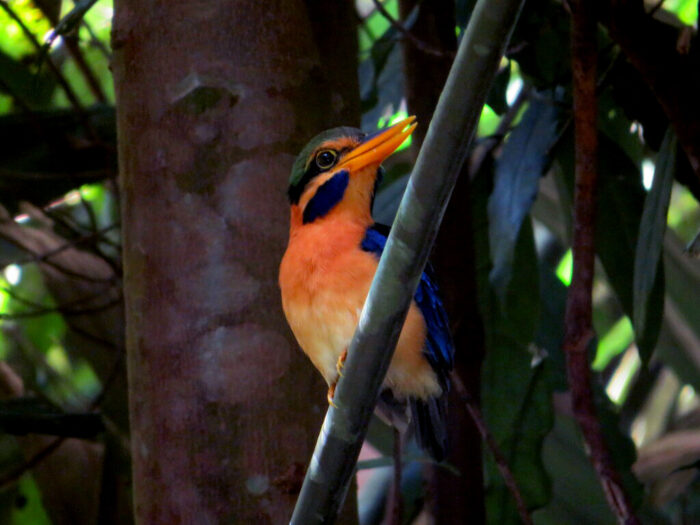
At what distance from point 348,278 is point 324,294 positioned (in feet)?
0.21

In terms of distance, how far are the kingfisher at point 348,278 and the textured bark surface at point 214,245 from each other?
98 millimetres

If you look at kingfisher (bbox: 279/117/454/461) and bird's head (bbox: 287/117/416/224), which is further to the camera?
bird's head (bbox: 287/117/416/224)

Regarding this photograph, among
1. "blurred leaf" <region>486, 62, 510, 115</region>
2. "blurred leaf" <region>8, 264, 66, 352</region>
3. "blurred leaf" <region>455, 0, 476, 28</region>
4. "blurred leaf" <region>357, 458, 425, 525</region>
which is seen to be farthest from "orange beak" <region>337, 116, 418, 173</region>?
"blurred leaf" <region>8, 264, 66, 352</region>

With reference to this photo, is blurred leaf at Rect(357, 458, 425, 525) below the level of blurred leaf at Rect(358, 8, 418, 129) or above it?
below

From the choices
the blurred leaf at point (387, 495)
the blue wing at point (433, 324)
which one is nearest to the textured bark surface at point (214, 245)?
the blue wing at point (433, 324)

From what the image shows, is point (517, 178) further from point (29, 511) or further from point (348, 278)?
point (29, 511)

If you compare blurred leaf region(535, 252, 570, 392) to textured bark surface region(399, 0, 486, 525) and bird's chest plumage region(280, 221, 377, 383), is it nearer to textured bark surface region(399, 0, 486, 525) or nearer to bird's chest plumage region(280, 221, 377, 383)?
textured bark surface region(399, 0, 486, 525)

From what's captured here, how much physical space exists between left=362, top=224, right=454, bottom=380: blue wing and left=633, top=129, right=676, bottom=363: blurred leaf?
48 cm

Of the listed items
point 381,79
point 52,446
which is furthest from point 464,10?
point 52,446

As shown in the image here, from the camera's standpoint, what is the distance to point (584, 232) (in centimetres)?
260

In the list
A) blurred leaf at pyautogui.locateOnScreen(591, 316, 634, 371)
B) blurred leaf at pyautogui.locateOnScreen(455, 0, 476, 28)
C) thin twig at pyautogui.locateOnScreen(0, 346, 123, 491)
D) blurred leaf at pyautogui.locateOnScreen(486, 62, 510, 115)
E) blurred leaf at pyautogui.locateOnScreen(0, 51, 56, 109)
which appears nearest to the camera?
blurred leaf at pyautogui.locateOnScreen(455, 0, 476, 28)

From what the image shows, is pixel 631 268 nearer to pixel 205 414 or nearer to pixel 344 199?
pixel 344 199

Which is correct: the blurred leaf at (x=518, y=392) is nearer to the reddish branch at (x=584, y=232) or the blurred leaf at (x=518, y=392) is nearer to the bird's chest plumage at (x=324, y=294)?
the reddish branch at (x=584, y=232)

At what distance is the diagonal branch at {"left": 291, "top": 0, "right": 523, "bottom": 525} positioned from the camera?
1.18 m
